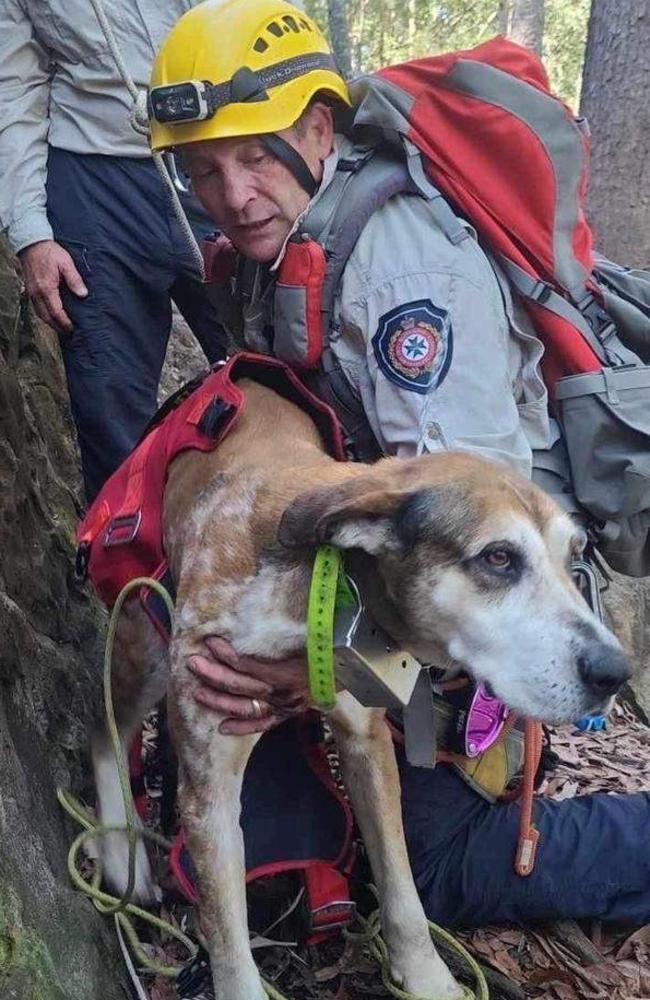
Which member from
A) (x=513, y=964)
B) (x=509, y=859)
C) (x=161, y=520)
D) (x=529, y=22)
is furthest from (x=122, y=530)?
(x=529, y=22)

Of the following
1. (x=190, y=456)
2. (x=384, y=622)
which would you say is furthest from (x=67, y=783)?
(x=384, y=622)

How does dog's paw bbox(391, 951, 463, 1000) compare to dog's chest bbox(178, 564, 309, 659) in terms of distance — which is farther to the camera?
dog's paw bbox(391, 951, 463, 1000)

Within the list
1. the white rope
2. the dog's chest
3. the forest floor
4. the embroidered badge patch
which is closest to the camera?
the dog's chest

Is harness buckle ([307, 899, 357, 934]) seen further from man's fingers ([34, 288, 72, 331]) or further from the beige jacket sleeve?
man's fingers ([34, 288, 72, 331])

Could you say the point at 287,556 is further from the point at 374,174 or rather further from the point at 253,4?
the point at 253,4

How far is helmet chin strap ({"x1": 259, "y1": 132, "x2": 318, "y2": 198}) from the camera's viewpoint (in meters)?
3.63

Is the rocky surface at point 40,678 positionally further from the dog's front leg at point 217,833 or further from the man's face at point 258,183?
the man's face at point 258,183

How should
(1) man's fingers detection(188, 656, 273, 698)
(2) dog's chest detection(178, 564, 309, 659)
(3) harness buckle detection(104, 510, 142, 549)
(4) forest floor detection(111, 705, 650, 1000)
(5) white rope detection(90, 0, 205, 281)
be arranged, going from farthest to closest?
(5) white rope detection(90, 0, 205, 281), (3) harness buckle detection(104, 510, 142, 549), (4) forest floor detection(111, 705, 650, 1000), (1) man's fingers detection(188, 656, 273, 698), (2) dog's chest detection(178, 564, 309, 659)

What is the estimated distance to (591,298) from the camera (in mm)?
3641

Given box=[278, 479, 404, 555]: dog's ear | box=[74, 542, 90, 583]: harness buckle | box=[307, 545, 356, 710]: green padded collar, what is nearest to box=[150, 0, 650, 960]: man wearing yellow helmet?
box=[307, 545, 356, 710]: green padded collar

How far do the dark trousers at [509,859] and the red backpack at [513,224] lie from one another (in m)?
1.05

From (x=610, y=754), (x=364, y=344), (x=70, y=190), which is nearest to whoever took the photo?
(x=364, y=344)

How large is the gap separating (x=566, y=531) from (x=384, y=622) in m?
0.55

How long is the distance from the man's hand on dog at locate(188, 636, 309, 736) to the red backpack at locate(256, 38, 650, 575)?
1.07 metres
